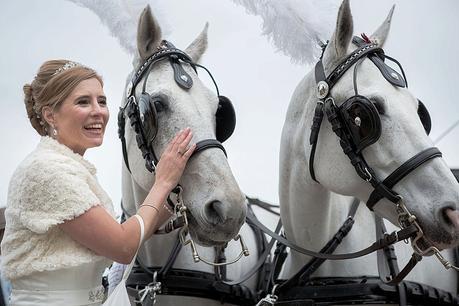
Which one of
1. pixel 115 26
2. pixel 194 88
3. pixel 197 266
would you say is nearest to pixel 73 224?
pixel 194 88

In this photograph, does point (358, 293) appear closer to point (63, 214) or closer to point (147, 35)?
point (63, 214)

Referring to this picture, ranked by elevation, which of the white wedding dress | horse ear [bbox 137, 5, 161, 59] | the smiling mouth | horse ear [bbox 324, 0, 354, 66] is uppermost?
horse ear [bbox 324, 0, 354, 66]

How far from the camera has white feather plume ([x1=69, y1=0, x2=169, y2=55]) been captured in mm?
3066

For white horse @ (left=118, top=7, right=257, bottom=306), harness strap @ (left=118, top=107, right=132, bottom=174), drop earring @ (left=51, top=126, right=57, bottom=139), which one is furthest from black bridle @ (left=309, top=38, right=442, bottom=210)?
drop earring @ (left=51, top=126, right=57, bottom=139)

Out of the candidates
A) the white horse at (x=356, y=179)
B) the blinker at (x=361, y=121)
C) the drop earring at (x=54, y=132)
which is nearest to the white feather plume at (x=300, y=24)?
the white horse at (x=356, y=179)

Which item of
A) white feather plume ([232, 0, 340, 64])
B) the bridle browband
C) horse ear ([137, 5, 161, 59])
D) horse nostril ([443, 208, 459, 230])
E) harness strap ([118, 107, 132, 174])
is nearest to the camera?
horse nostril ([443, 208, 459, 230])

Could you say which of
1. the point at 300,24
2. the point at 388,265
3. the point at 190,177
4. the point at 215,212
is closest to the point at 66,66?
the point at 190,177

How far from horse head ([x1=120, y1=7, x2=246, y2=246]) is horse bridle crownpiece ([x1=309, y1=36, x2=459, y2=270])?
1.35ft

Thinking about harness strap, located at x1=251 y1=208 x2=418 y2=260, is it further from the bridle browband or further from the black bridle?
the bridle browband

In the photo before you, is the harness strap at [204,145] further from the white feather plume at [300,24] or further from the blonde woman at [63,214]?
the white feather plume at [300,24]

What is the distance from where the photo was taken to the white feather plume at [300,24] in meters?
3.07

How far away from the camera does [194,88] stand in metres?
2.35

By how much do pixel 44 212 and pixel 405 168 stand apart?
1250 millimetres

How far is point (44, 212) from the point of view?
185cm
